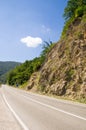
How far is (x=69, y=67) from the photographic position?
3872 cm

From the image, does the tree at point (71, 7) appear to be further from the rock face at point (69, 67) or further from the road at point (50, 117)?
the road at point (50, 117)

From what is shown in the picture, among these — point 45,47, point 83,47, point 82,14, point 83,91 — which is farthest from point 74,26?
point 45,47

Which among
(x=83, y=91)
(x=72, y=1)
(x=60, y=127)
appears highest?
(x=72, y=1)

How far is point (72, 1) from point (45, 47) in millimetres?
25145

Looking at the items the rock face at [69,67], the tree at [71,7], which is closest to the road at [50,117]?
the rock face at [69,67]

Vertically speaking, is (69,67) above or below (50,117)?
above

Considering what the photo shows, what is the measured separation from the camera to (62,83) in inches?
1486

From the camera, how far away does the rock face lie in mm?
33938

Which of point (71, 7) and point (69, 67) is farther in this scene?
point (71, 7)

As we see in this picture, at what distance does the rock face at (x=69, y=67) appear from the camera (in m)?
33.9

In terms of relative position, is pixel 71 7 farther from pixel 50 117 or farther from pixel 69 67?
pixel 50 117

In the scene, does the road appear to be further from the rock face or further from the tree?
the tree

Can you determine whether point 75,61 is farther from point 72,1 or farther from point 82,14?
point 72,1

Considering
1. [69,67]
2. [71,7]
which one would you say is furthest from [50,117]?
[71,7]
